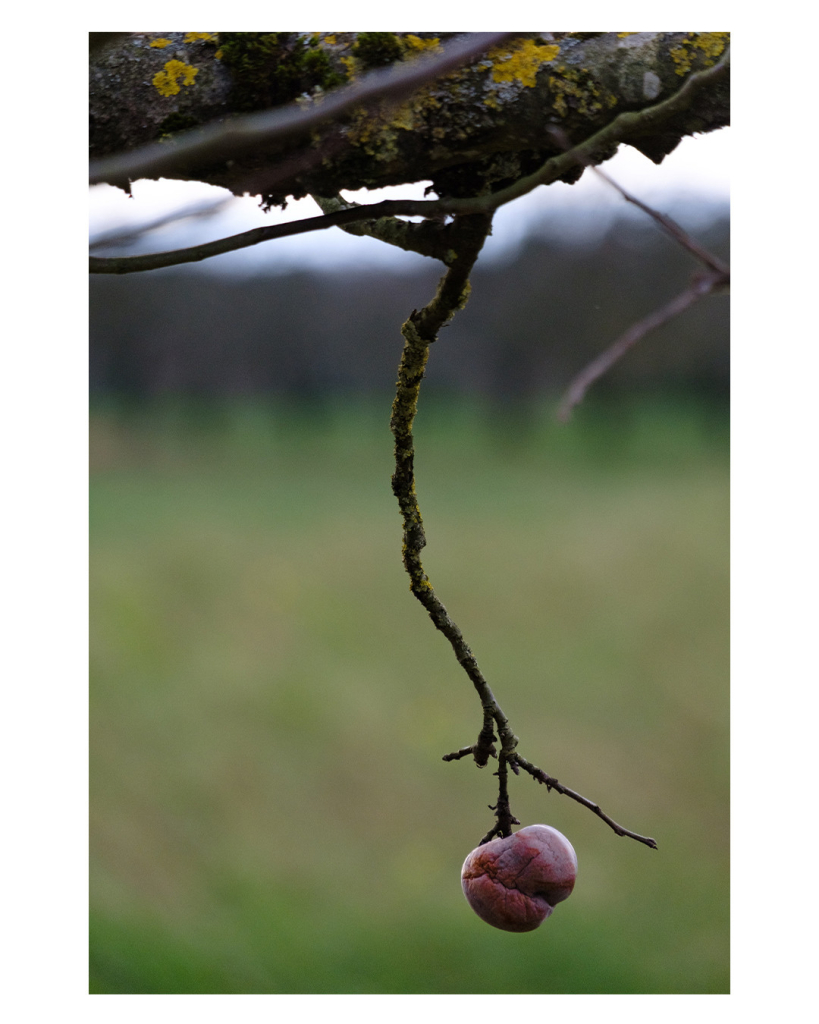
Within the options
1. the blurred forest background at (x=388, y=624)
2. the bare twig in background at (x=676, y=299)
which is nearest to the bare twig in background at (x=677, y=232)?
the bare twig in background at (x=676, y=299)

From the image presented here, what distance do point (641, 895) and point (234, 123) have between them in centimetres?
237

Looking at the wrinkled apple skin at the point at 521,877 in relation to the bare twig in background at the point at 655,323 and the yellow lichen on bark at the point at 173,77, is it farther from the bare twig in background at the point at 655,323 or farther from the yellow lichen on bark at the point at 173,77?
the yellow lichen on bark at the point at 173,77

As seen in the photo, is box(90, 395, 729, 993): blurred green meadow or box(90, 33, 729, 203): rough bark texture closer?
box(90, 33, 729, 203): rough bark texture

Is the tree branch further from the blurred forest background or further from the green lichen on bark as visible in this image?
the blurred forest background

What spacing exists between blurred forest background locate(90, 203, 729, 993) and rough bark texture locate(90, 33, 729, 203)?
3.76 ft

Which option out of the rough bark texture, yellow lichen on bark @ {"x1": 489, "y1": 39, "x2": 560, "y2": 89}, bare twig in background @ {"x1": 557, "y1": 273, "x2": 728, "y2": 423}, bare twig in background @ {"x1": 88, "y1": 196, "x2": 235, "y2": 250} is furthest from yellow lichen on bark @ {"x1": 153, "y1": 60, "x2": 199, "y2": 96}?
bare twig in background @ {"x1": 557, "y1": 273, "x2": 728, "y2": 423}

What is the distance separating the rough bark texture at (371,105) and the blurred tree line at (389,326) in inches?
48.2

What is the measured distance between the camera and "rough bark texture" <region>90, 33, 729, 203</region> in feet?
1.98

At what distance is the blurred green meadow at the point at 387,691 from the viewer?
7.18ft

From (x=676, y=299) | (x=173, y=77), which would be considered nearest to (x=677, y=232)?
(x=676, y=299)

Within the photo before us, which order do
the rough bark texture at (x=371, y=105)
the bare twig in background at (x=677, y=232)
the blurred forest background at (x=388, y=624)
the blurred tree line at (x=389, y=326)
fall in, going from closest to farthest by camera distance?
the bare twig in background at (x=677, y=232) < the rough bark texture at (x=371, y=105) < the blurred tree line at (x=389, y=326) < the blurred forest background at (x=388, y=624)

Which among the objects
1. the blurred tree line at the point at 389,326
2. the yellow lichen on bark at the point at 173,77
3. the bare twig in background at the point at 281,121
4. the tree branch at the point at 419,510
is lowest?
the tree branch at the point at 419,510

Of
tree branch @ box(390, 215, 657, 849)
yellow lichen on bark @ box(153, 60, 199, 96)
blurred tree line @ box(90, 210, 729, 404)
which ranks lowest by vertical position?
tree branch @ box(390, 215, 657, 849)
